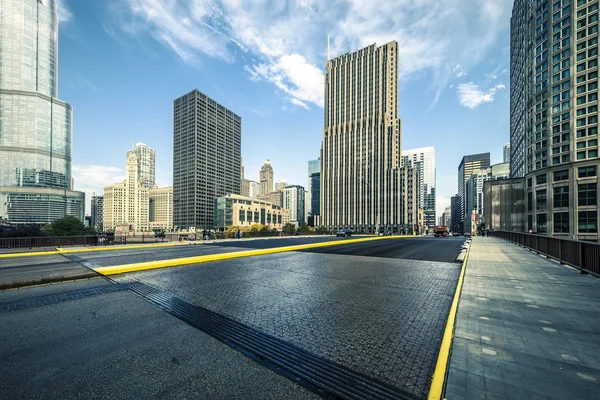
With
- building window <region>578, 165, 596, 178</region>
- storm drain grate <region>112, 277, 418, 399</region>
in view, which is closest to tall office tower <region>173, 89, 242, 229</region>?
building window <region>578, 165, 596, 178</region>

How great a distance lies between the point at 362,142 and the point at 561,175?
82994 mm

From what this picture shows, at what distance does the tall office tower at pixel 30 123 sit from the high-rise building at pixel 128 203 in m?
21.2

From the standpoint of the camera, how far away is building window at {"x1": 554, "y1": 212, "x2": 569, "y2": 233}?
2162 inches

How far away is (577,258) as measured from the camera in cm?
994

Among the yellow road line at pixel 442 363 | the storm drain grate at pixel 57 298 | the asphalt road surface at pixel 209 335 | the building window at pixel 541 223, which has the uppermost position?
the yellow road line at pixel 442 363

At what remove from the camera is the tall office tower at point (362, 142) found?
4948 inches

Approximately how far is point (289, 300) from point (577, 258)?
12.0 metres

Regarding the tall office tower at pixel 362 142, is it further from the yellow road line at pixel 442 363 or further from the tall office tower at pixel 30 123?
the tall office tower at pixel 30 123

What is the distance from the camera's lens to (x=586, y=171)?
53250 millimetres

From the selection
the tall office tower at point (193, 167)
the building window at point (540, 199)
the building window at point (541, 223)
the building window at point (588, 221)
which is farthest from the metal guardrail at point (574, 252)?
the tall office tower at point (193, 167)

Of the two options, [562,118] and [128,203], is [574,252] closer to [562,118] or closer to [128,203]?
[562,118]

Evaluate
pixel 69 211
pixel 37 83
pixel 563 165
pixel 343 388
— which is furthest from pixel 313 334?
pixel 37 83

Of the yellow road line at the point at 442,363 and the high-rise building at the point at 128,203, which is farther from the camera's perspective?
the high-rise building at the point at 128,203

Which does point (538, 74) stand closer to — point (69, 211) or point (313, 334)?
point (313, 334)
